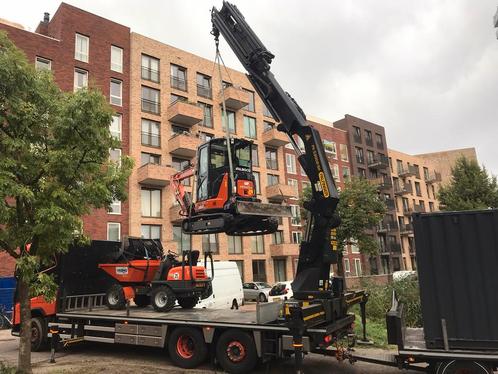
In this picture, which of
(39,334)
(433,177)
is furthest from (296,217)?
(433,177)

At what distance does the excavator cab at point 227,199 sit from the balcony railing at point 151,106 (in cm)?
2385

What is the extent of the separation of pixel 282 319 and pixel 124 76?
1123 inches

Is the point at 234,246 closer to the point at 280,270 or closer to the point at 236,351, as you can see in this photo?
the point at 280,270

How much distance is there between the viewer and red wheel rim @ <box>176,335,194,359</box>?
10.0 meters

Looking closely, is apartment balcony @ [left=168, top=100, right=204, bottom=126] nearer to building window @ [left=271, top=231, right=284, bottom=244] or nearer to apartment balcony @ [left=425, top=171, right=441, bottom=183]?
building window @ [left=271, top=231, right=284, bottom=244]

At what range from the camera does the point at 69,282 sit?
12633mm

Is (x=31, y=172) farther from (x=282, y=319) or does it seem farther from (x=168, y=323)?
(x=282, y=319)

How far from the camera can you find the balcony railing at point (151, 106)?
112 ft

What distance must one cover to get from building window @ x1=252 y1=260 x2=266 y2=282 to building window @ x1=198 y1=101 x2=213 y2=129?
12.8m

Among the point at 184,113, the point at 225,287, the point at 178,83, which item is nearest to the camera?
the point at 225,287

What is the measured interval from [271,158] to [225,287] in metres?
23.3

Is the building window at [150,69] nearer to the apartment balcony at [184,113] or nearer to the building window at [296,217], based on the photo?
the apartment balcony at [184,113]

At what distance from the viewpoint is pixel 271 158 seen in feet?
142

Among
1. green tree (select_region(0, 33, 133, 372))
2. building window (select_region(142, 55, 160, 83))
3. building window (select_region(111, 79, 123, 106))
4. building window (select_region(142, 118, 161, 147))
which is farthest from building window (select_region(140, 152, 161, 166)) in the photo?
green tree (select_region(0, 33, 133, 372))
